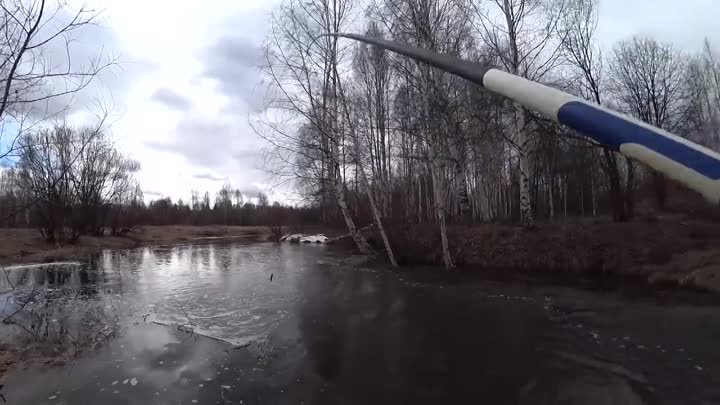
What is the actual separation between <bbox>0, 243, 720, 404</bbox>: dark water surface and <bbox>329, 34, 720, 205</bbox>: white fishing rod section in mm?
4067

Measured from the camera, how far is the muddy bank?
11.3 metres

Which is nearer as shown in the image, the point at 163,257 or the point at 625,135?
the point at 625,135

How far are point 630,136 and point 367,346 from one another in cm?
584

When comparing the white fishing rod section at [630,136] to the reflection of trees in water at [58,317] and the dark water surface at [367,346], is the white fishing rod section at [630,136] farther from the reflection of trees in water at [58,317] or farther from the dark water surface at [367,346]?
the reflection of trees in water at [58,317]

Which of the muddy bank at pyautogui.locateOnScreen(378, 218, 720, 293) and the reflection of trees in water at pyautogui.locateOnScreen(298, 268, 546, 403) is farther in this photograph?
the muddy bank at pyautogui.locateOnScreen(378, 218, 720, 293)

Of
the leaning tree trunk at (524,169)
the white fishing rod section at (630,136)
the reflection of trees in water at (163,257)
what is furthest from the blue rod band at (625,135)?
the reflection of trees in water at (163,257)

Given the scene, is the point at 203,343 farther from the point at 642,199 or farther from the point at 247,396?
the point at 642,199

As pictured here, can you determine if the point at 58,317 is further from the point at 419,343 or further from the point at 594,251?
the point at 594,251

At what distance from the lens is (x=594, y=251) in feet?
43.2

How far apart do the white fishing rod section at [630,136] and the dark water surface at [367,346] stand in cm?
407

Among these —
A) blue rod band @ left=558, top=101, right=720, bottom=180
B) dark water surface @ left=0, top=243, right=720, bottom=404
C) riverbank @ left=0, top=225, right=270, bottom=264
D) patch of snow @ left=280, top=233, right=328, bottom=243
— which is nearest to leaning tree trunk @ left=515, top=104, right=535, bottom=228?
dark water surface @ left=0, top=243, right=720, bottom=404

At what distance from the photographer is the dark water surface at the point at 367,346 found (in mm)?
4641

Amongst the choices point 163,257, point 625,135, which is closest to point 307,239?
point 163,257

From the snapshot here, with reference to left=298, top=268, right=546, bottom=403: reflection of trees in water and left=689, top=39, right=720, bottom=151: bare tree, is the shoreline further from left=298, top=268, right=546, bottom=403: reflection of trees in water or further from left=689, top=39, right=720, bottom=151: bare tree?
left=689, top=39, right=720, bottom=151: bare tree
